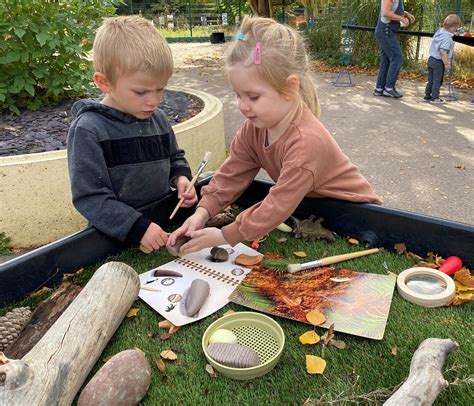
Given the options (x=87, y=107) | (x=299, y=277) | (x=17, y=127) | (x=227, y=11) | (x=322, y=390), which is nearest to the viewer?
(x=322, y=390)

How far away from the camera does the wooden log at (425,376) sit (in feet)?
3.09

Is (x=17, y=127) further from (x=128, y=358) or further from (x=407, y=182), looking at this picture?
(x=407, y=182)

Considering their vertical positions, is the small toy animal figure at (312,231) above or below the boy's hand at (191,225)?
below

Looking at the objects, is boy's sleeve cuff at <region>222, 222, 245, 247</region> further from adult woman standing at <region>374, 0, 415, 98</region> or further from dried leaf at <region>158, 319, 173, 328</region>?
adult woman standing at <region>374, 0, 415, 98</region>

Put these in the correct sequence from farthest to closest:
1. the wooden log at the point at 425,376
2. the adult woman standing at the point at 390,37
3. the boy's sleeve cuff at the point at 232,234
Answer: the adult woman standing at the point at 390,37 → the boy's sleeve cuff at the point at 232,234 → the wooden log at the point at 425,376

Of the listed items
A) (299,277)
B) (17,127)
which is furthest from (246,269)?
(17,127)

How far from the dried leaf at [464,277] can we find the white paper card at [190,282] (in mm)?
685

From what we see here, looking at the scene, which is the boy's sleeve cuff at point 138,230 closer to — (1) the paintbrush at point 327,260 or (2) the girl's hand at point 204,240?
(2) the girl's hand at point 204,240

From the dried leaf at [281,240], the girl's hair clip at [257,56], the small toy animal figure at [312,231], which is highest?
the girl's hair clip at [257,56]

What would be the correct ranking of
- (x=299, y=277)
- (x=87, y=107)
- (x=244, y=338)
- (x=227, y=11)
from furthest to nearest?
(x=227, y=11)
(x=87, y=107)
(x=299, y=277)
(x=244, y=338)

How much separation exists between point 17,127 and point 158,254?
191cm

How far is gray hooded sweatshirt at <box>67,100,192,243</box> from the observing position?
1641 mm

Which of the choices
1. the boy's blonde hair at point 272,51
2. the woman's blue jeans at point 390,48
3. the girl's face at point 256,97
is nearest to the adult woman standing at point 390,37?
the woman's blue jeans at point 390,48

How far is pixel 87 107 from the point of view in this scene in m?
1.70
